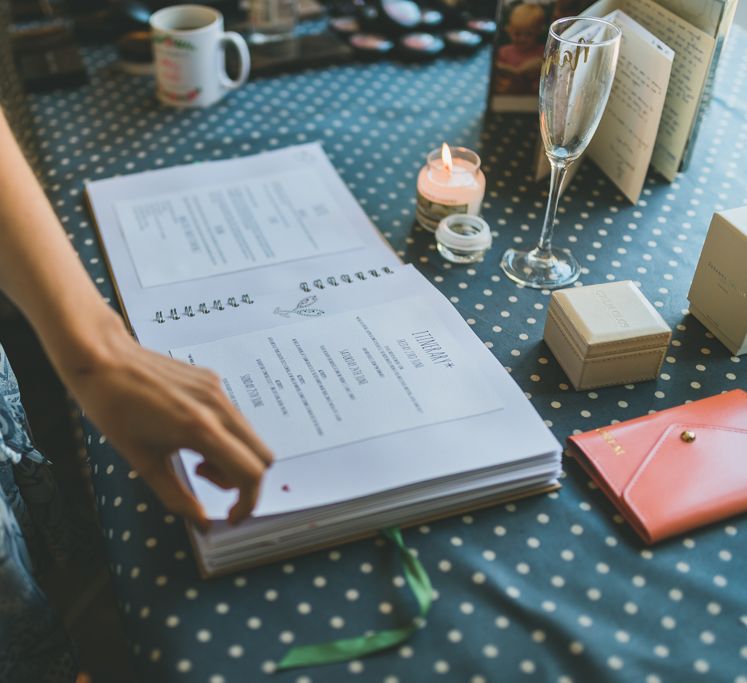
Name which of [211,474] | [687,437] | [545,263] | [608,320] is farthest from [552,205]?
[211,474]

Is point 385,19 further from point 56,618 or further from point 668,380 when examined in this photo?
point 56,618

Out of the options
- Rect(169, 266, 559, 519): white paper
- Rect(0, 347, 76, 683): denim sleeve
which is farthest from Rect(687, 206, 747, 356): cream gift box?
Rect(0, 347, 76, 683): denim sleeve

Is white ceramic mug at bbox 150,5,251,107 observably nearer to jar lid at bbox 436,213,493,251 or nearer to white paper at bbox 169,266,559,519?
jar lid at bbox 436,213,493,251

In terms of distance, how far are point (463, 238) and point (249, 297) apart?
0.23 meters

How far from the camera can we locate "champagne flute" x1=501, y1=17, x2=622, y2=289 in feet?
2.15

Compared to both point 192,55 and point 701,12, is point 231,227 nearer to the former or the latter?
point 192,55

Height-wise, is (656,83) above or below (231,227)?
above

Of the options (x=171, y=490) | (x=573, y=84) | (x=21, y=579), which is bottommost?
(x=21, y=579)

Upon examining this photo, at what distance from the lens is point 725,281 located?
71 cm

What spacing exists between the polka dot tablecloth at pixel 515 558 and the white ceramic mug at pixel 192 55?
162 mm

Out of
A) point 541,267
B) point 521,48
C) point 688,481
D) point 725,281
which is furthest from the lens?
point 521,48

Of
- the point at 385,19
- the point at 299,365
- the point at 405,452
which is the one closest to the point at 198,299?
the point at 299,365

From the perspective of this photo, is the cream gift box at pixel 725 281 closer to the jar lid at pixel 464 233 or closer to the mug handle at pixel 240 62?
the jar lid at pixel 464 233

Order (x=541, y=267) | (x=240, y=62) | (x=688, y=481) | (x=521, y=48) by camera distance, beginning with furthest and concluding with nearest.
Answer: (x=240, y=62) → (x=521, y=48) → (x=541, y=267) → (x=688, y=481)
